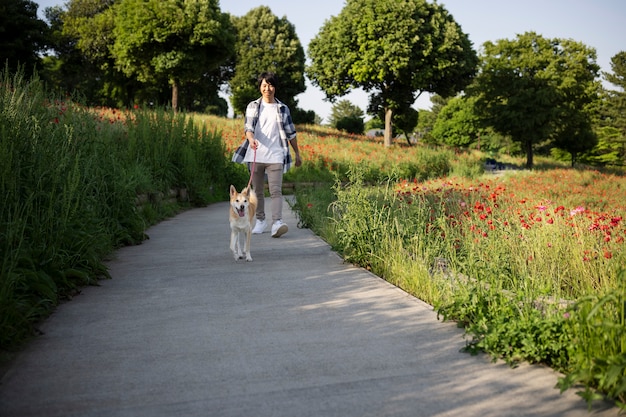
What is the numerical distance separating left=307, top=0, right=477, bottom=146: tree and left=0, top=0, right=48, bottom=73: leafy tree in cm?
1929

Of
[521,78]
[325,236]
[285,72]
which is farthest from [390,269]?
[285,72]

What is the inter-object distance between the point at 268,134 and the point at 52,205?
3.84m

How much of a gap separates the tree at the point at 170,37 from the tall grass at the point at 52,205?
25.7 m

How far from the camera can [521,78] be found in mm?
34312

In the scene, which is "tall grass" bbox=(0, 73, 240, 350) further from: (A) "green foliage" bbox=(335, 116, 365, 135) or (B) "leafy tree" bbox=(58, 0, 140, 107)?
(A) "green foliage" bbox=(335, 116, 365, 135)

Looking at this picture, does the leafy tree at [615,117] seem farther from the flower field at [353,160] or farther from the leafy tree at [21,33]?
the leafy tree at [21,33]

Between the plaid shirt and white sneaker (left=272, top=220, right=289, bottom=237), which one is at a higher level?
the plaid shirt

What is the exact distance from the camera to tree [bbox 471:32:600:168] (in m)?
33.3

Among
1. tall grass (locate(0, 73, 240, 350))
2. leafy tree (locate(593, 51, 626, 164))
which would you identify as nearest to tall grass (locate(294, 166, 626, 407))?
tall grass (locate(0, 73, 240, 350))

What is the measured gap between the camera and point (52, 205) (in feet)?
16.8

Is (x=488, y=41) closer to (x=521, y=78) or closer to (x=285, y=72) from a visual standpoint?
(x=521, y=78)

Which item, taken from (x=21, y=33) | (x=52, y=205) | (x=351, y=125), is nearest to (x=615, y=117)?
(x=351, y=125)

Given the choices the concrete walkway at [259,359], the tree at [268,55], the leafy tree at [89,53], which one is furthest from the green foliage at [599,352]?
the tree at [268,55]

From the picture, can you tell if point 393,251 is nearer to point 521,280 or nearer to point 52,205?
point 521,280
